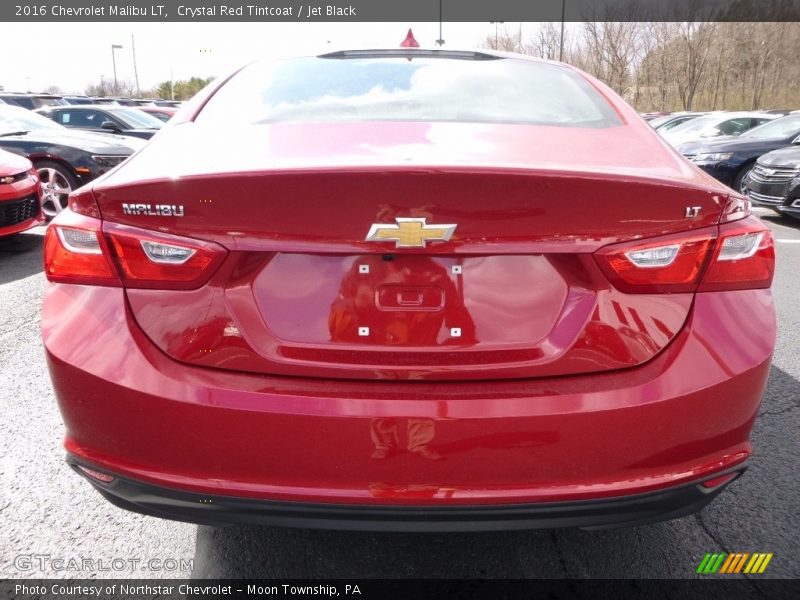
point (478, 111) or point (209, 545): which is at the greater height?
point (478, 111)

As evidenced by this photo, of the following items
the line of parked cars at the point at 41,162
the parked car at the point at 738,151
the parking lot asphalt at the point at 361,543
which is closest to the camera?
the parking lot asphalt at the point at 361,543

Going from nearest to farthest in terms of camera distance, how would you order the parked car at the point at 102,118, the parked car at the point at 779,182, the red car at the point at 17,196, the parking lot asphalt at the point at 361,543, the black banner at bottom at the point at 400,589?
the black banner at bottom at the point at 400,589, the parking lot asphalt at the point at 361,543, the red car at the point at 17,196, the parked car at the point at 779,182, the parked car at the point at 102,118

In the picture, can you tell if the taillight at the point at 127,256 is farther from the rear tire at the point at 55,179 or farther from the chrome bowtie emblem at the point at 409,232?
the rear tire at the point at 55,179

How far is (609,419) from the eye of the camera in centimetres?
146

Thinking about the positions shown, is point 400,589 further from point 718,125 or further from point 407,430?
point 718,125

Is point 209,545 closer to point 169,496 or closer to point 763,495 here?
point 169,496

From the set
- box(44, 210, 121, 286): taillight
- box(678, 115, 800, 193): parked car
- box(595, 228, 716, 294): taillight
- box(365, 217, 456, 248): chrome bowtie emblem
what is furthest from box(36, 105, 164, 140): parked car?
box(595, 228, 716, 294): taillight

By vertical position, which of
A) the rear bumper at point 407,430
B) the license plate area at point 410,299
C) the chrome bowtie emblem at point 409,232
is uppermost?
the chrome bowtie emblem at point 409,232

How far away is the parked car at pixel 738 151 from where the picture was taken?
10.9 metres

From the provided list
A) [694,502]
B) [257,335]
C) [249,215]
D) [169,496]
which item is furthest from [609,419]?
[169,496]

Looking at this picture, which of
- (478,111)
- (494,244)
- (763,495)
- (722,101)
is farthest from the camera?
(722,101)

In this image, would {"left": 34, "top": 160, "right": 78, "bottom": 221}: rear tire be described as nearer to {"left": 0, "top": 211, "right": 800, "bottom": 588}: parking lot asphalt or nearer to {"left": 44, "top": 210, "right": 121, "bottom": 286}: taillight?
{"left": 0, "top": 211, "right": 800, "bottom": 588}: parking lot asphalt

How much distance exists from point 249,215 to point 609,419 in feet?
3.07

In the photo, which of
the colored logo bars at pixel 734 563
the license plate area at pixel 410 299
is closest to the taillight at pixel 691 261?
the license plate area at pixel 410 299
